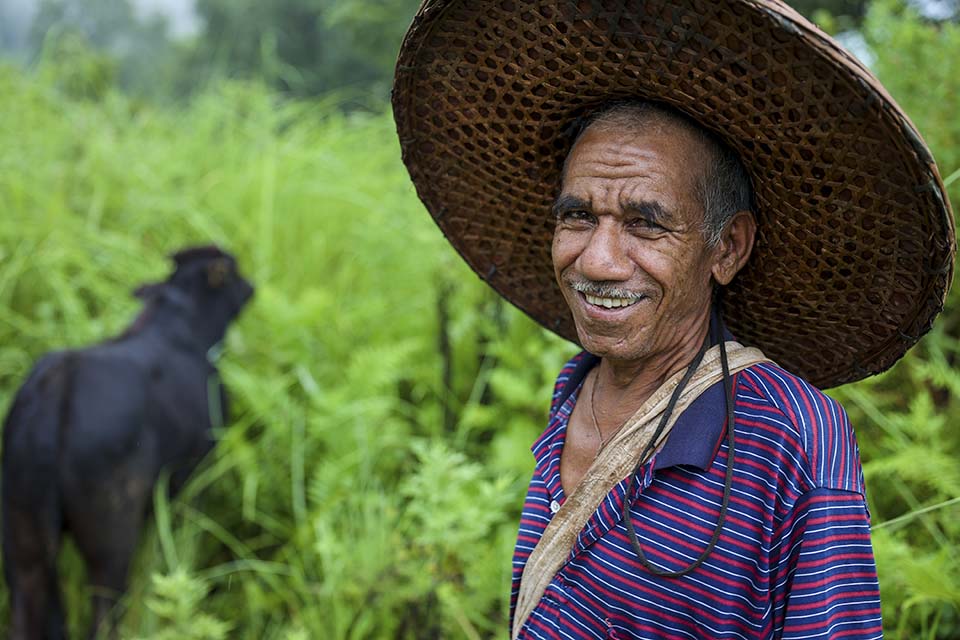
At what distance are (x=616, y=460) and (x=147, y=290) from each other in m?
3.41

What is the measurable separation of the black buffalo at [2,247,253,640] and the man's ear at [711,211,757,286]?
2.68 meters

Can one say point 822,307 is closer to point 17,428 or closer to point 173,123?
point 17,428

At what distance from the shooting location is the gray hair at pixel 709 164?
157cm

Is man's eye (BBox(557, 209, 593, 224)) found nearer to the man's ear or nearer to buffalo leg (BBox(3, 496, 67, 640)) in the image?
the man's ear

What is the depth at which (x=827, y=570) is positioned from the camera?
1.38m

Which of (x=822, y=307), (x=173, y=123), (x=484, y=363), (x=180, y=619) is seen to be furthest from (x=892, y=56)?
(x=173, y=123)

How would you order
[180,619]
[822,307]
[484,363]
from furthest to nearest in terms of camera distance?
A: [484,363] → [180,619] → [822,307]

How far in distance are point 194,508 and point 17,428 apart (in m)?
0.98

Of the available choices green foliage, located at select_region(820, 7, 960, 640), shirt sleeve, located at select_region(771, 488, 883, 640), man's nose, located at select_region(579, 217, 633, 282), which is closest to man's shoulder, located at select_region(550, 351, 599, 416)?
man's nose, located at select_region(579, 217, 633, 282)

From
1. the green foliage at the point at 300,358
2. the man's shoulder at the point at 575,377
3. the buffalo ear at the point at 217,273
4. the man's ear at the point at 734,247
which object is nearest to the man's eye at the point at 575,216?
the man's ear at the point at 734,247

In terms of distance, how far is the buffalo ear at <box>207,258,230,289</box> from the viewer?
4.52 m

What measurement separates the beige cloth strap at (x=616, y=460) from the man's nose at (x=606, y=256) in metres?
0.22

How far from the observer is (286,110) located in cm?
644

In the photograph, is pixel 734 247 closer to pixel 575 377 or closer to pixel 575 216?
pixel 575 216
